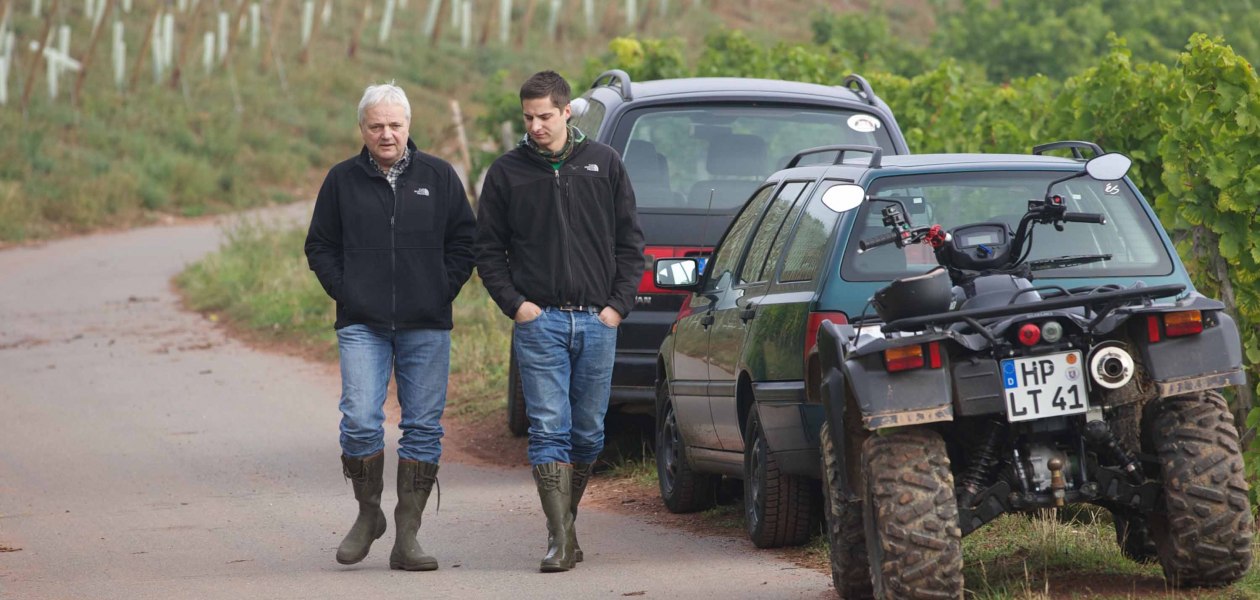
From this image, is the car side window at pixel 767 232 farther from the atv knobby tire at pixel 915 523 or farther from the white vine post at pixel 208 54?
the white vine post at pixel 208 54

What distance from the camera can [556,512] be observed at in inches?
289

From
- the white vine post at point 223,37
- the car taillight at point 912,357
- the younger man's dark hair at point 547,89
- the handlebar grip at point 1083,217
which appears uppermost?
the white vine post at point 223,37

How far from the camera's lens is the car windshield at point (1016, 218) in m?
6.64

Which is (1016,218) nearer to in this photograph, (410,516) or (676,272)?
(676,272)

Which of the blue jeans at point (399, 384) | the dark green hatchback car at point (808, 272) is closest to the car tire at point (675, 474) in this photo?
the dark green hatchback car at point (808, 272)

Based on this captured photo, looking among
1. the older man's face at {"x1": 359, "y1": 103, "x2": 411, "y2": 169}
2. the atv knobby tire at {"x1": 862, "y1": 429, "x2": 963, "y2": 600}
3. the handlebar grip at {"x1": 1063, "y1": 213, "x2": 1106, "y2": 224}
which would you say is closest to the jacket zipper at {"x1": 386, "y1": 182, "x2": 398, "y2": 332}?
the older man's face at {"x1": 359, "y1": 103, "x2": 411, "y2": 169}

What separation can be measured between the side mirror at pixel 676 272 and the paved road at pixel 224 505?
1.14 m

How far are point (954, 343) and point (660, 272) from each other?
2756 millimetres

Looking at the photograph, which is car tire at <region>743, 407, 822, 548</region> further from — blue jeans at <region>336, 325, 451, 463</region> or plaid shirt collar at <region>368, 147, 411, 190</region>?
plaid shirt collar at <region>368, 147, 411, 190</region>

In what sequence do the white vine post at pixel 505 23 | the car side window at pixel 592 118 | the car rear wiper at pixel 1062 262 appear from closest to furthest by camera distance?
the car rear wiper at pixel 1062 262, the car side window at pixel 592 118, the white vine post at pixel 505 23

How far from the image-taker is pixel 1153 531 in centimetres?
591

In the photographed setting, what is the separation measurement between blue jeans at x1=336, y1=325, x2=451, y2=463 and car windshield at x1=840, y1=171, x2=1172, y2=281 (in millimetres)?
1886

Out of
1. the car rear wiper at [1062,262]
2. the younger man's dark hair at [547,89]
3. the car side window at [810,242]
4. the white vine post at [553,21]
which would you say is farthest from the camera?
the white vine post at [553,21]

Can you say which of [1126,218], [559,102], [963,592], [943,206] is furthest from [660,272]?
[963,592]
